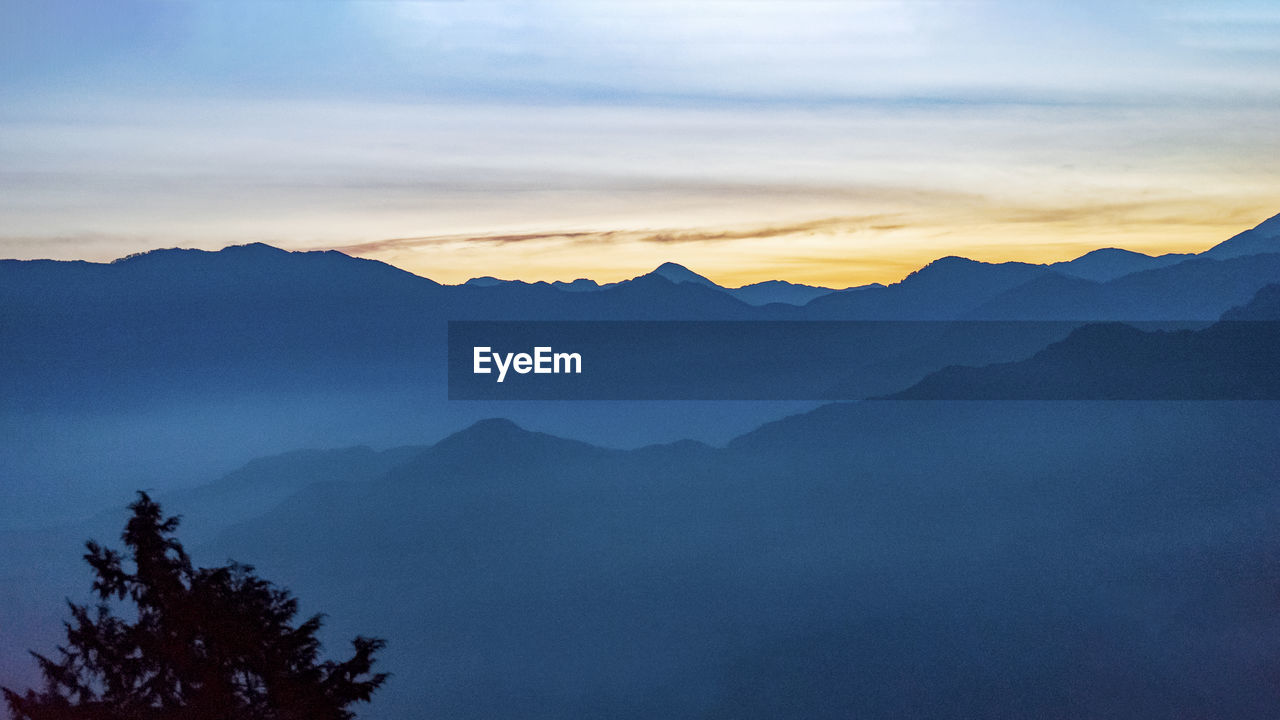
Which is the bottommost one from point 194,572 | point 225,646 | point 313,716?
point 313,716

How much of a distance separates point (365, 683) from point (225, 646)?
2195mm

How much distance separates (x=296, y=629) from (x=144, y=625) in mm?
2031

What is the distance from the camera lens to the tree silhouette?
14.4 m

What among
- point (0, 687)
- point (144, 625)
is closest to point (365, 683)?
point (144, 625)

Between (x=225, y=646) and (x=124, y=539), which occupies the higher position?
(x=124, y=539)

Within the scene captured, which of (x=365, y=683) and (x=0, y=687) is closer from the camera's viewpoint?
(x=0, y=687)

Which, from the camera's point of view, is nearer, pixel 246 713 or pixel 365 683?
pixel 246 713

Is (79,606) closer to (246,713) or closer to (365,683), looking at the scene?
(246,713)

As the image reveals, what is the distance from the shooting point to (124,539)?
1423cm

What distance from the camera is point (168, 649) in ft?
47.3

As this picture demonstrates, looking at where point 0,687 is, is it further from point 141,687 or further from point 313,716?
point 313,716

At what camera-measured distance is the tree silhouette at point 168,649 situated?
14414 mm

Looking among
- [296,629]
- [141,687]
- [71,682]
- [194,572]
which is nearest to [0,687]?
[71,682]

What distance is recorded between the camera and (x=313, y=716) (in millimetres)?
14906
